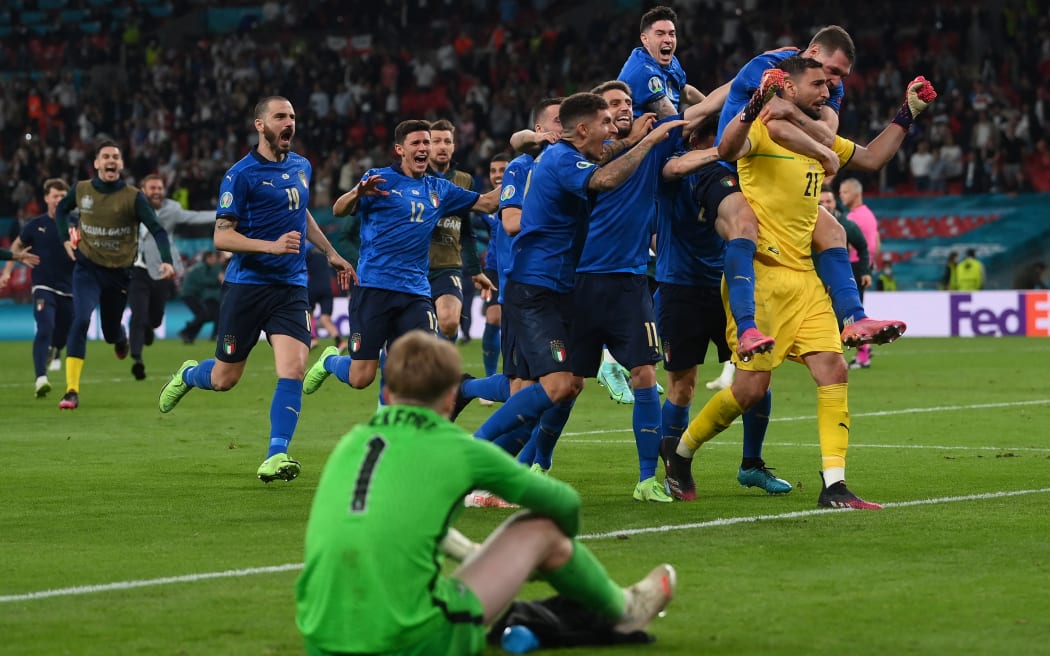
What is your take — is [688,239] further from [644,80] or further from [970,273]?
[970,273]

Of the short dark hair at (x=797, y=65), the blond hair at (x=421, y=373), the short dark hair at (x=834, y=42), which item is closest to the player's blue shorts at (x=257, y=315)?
the short dark hair at (x=797, y=65)

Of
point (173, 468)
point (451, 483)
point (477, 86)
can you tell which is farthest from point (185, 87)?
point (451, 483)

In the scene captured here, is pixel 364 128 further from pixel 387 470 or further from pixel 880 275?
pixel 387 470

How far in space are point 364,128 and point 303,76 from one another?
313 centimetres

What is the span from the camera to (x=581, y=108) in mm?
8711

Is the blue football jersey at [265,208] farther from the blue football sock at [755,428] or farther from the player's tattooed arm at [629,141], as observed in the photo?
the blue football sock at [755,428]

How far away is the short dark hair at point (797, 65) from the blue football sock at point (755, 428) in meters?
1.90

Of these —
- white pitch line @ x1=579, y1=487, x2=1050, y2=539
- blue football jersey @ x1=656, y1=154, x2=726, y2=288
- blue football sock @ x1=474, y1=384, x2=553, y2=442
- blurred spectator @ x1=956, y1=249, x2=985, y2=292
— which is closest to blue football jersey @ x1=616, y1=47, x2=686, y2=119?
blue football jersey @ x1=656, y1=154, x2=726, y2=288

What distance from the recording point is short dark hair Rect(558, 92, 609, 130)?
870 centimetres

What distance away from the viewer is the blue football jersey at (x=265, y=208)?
35.0 ft

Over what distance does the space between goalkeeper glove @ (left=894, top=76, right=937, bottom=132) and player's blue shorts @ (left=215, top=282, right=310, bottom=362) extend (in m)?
3.94

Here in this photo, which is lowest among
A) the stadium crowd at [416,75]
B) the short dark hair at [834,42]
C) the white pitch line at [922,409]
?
the white pitch line at [922,409]

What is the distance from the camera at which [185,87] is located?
4106cm

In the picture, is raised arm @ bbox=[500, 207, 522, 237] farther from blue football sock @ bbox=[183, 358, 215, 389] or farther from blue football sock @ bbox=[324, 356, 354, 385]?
blue football sock @ bbox=[183, 358, 215, 389]
